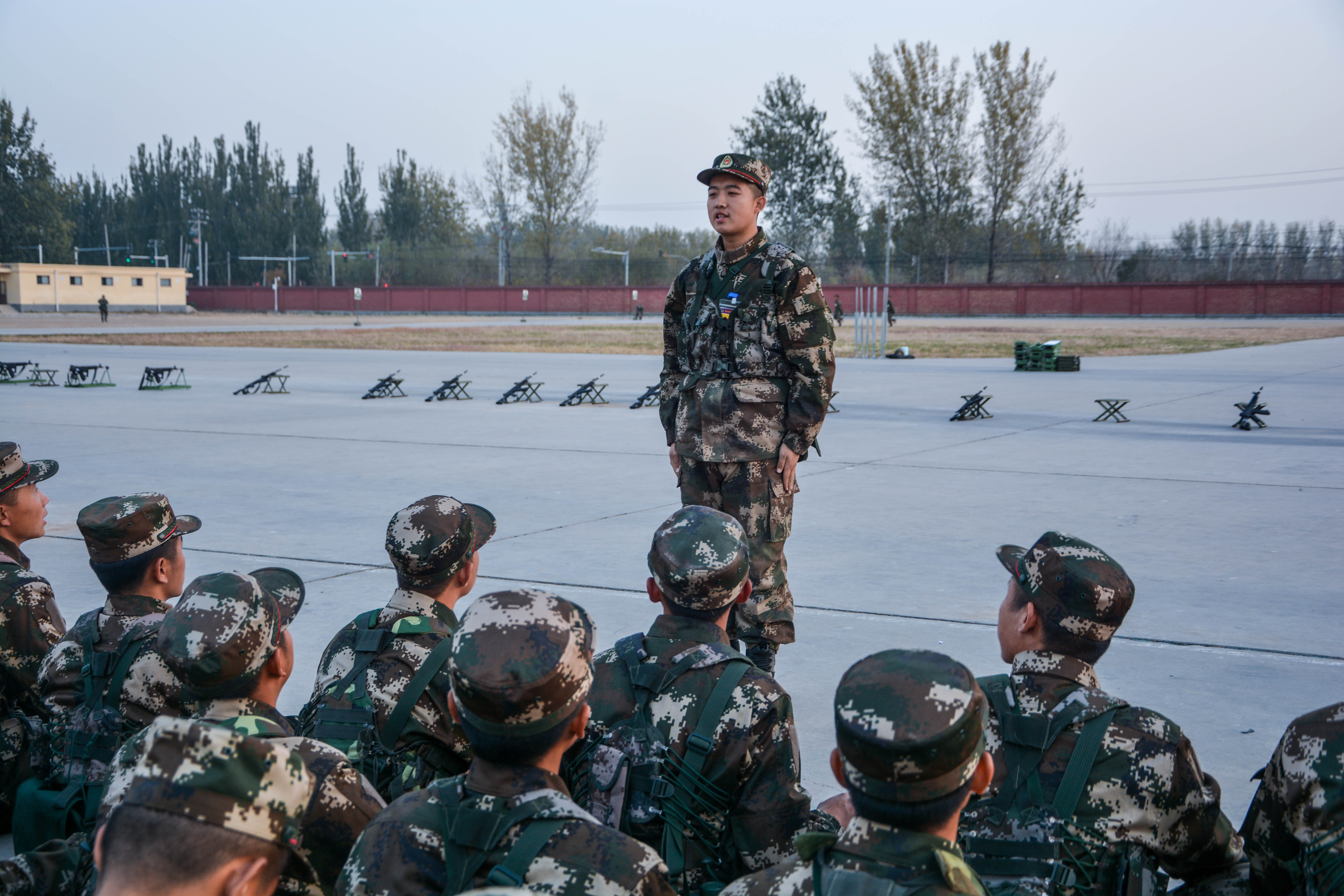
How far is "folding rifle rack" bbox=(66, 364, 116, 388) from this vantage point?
776 inches

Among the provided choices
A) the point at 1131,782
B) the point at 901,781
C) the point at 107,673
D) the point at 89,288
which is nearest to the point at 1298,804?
the point at 1131,782

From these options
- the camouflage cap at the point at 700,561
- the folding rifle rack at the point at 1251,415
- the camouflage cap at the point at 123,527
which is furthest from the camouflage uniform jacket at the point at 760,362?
the folding rifle rack at the point at 1251,415

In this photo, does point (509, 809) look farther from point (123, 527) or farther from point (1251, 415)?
point (1251, 415)

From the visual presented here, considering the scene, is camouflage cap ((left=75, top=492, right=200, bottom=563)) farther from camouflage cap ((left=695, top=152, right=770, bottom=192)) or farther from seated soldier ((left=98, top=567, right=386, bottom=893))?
camouflage cap ((left=695, top=152, right=770, bottom=192))

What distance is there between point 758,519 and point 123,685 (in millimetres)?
2576

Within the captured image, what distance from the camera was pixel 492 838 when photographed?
6.10 ft

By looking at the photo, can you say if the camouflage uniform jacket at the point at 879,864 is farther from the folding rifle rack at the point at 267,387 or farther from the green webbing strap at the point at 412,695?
the folding rifle rack at the point at 267,387

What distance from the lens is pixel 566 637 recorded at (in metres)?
1.98

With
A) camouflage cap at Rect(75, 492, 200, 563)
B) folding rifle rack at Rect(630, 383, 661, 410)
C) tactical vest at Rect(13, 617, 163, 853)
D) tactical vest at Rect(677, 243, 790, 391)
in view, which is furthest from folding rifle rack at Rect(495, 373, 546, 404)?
tactical vest at Rect(13, 617, 163, 853)

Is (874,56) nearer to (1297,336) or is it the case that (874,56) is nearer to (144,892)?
(1297,336)

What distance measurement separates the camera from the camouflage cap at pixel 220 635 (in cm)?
239

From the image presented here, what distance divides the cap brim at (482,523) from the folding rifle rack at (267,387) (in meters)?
15.6

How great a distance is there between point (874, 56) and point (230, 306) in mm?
48966

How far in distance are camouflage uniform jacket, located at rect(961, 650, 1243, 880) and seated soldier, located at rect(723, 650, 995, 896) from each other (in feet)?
2.41
